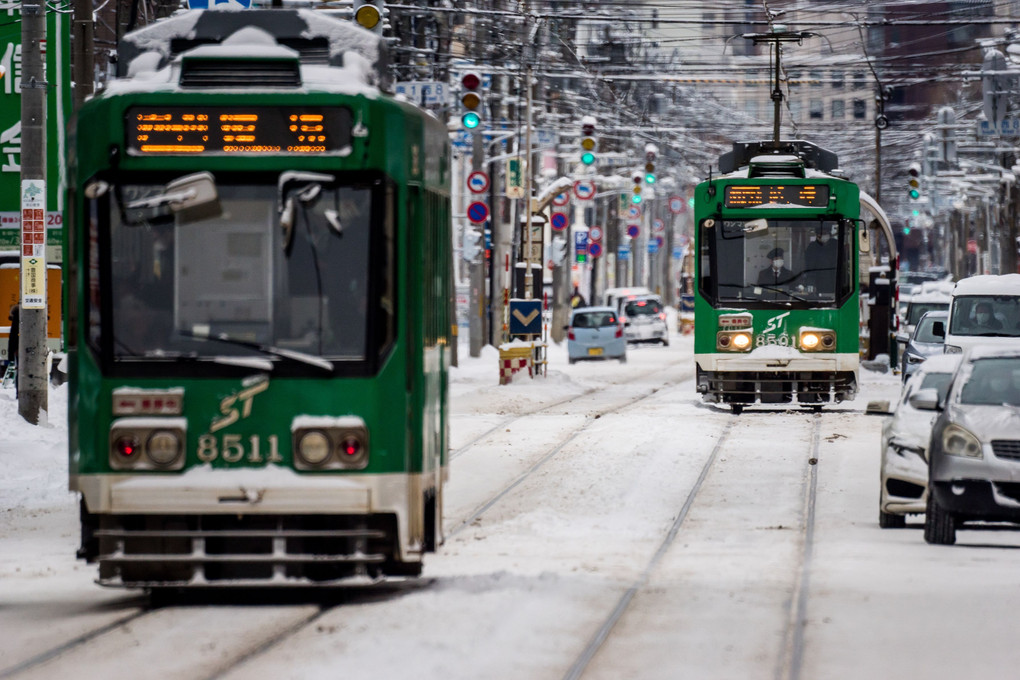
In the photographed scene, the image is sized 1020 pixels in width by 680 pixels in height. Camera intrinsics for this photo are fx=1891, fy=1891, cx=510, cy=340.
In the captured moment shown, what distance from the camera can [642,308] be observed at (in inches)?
2461

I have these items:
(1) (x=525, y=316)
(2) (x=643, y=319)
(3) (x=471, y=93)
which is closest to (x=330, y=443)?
(3) (x=471, y=93)

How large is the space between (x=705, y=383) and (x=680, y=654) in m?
17.3

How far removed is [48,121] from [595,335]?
2251cm

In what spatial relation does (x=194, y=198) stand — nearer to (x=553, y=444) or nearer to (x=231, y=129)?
(x=231, y=129)

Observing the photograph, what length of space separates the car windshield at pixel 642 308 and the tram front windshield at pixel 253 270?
173ft

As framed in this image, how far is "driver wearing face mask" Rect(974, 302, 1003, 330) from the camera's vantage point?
25.5 m

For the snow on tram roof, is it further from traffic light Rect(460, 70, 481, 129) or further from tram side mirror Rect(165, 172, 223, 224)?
traffic light Rect(460, 70, 481, 129)

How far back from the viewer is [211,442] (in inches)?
381

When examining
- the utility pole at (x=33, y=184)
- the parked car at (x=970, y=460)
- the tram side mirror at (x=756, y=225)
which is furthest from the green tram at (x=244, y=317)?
the tram side mirror at (x=756, y=225)

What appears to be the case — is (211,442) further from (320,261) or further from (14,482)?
(14,482)

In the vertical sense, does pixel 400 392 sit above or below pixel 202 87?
below

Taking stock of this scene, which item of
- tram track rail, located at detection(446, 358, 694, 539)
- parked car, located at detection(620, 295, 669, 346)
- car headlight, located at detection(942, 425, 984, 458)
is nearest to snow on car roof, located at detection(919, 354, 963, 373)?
car headlight, located at detection(942, 425, 984, 458)

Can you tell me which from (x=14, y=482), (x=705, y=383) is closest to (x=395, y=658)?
(x=14, y=482)

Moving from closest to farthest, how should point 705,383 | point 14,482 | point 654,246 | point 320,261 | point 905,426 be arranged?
point 320,261 → point 905,426 → point 14,482 → point 705,383 → point 654,246
